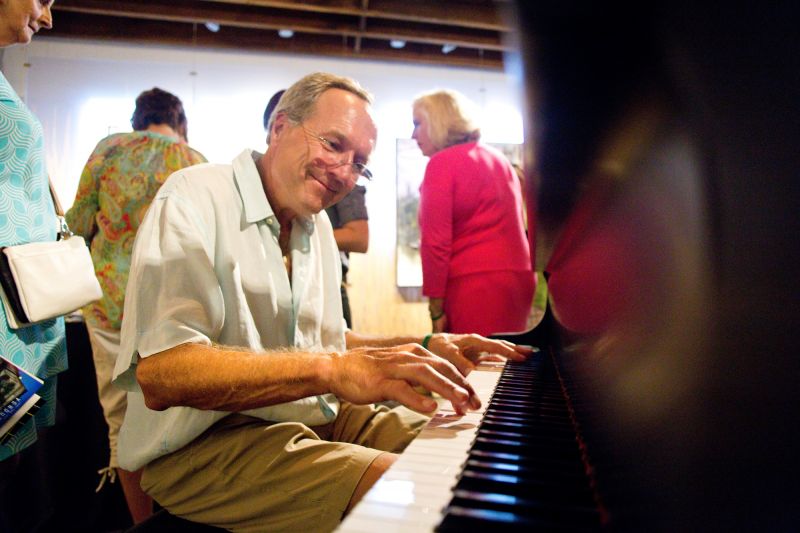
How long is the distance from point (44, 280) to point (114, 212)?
78 cm

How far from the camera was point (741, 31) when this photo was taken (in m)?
0.33

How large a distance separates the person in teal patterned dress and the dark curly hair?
828 mm

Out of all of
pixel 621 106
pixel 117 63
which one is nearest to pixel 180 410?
pixel 621 106

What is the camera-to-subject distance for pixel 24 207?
119 centimetres

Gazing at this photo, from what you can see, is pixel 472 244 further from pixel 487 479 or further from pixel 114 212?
pixel 487 479

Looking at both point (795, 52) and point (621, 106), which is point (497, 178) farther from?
point (795, 52)

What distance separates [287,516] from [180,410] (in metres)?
0.27

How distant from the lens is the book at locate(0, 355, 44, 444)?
105 centimetres

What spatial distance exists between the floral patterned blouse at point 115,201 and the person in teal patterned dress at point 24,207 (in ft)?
1.84

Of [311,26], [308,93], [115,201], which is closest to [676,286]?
[308,93]

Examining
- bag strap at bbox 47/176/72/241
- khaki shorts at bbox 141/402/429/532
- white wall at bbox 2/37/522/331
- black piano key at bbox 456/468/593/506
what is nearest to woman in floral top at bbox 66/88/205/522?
bag strap at bbox 47/176/72/241

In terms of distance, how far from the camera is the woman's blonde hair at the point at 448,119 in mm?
2246

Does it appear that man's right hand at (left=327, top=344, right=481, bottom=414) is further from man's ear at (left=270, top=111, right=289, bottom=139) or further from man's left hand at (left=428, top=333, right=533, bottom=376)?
man's ear at (left=270, top=111, right=289, bottom=139)

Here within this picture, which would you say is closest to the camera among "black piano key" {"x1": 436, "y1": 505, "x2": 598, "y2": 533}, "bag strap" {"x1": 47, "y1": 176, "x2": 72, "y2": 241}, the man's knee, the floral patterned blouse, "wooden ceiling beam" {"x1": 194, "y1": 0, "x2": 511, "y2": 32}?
"black piano key" {"x1": 436, "y1": 505, "x2": 598, "y2": 533}
